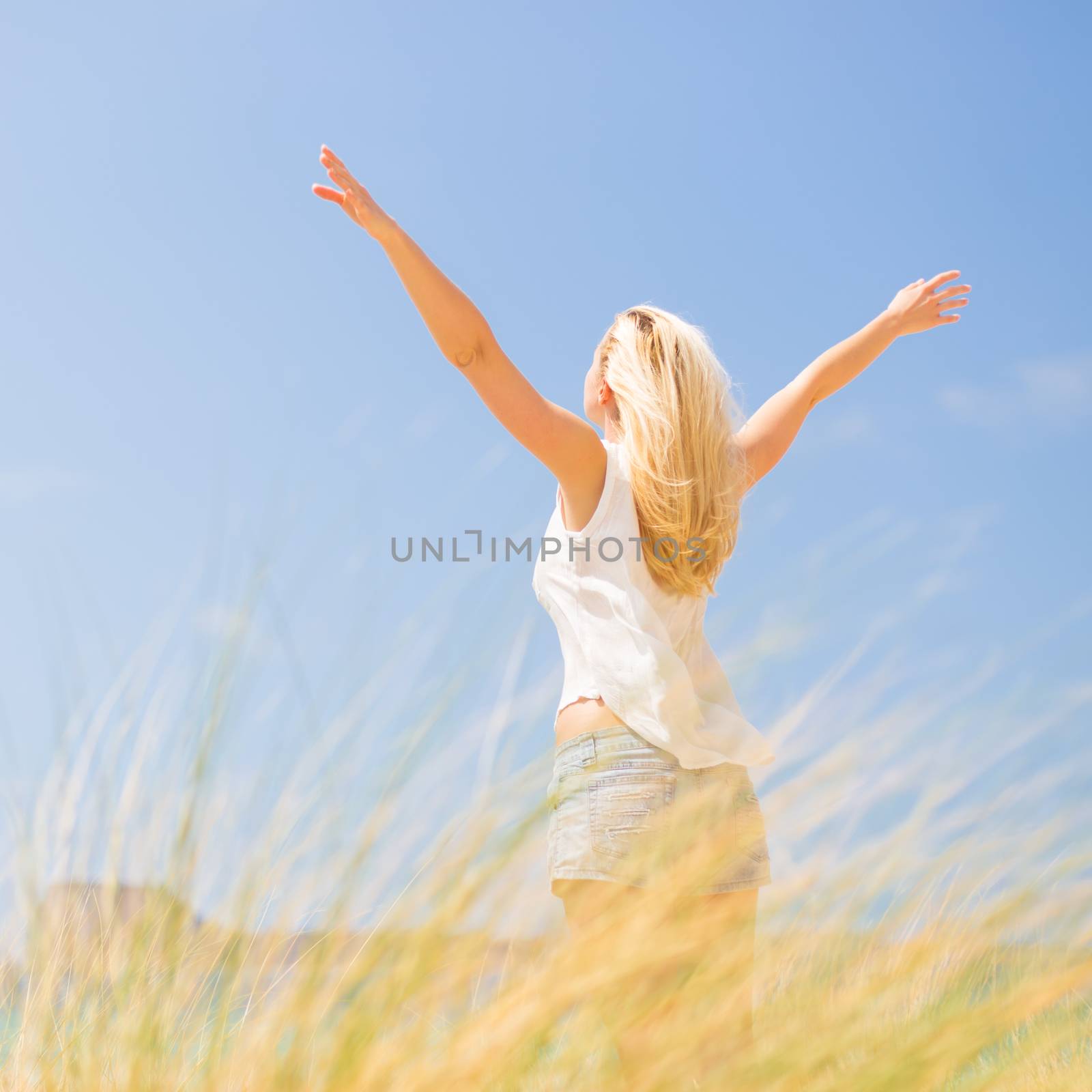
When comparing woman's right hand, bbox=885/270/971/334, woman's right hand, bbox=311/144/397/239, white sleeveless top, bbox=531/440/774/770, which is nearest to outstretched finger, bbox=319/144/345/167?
woman's right hand, bbox=311/144/397/239

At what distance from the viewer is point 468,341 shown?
6.51 ft

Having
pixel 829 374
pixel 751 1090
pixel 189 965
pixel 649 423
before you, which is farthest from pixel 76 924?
pixel 829 374

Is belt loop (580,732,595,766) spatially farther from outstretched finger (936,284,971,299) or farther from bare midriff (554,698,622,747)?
outstretched finger (936,284,971,299)

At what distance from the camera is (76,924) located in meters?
1.56

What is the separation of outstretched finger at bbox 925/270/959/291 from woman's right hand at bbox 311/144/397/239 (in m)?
2.06

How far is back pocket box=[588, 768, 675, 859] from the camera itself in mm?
1832

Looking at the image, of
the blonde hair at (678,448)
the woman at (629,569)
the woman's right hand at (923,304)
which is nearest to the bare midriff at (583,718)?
the woman at (629,569)

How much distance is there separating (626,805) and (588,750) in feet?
0.49

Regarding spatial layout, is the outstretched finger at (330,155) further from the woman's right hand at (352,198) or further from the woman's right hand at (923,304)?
the woman's right hand at (923,304)

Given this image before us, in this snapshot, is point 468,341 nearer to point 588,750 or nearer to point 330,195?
point 330,195

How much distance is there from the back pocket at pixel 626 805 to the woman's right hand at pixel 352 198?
1.15 metres

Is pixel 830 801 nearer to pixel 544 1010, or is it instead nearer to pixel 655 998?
pixel 655 998

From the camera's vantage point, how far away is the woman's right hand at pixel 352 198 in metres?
2.03

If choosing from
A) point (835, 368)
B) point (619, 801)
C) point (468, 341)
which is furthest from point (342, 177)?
point (835, 368)
